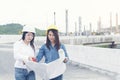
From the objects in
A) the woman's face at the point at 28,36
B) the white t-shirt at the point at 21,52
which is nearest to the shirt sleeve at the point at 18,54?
the white t-shirt at the point at 21,52

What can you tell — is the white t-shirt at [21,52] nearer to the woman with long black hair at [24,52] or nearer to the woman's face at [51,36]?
the woman with long black hair at [24,52]

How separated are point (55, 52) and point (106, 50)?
28.3 feet

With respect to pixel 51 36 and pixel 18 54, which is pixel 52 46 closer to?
pixel 51 36

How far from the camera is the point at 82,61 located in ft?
53.8

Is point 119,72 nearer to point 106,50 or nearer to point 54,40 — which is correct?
point 106,50

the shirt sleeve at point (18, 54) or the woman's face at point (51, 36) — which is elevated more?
the woman's face at point (51, 36)

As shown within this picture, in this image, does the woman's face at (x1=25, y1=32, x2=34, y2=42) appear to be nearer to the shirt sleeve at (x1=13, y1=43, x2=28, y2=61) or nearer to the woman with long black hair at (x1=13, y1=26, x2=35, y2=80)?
the woman with long black hair at (x1=13, y1=26, x2=35, y2=80)

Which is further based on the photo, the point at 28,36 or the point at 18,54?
the point at 28,36

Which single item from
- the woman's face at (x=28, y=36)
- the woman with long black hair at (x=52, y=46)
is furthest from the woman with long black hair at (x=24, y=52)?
the woman with long black hair at (x=52, y=46)

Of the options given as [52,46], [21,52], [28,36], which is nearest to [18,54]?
[21,52]

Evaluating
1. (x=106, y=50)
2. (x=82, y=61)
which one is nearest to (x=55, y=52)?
(x=106, y=50)

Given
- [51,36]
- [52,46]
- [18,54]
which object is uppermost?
[51,36]

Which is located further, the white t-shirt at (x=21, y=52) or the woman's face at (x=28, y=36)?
the woman's face at (x=28, y=36)

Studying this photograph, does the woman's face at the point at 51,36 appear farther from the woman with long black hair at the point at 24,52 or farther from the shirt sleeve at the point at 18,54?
the shirt sleeve at the point at 18,54
